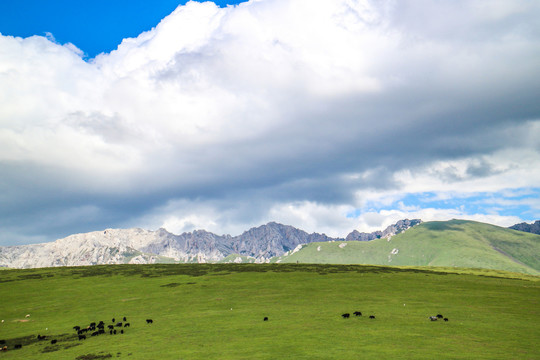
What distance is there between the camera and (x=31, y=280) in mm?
152250

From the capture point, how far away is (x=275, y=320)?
212 ft

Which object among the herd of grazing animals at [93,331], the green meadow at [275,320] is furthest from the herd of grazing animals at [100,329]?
the green meadow at [275,320]

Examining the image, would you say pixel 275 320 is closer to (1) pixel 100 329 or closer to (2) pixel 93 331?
(1) pixel 100 329

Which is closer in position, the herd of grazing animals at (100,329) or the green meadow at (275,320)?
the green meadow at (275,320)

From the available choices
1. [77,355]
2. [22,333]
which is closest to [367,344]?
[77,355]

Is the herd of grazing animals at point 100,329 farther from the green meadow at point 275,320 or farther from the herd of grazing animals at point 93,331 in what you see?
the green meadow at point 275,320

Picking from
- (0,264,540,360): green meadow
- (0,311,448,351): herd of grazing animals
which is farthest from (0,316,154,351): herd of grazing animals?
(0,264,540,360): green meadow

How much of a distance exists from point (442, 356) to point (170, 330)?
138 feet

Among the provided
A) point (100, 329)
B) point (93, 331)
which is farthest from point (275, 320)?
point (93, 331)

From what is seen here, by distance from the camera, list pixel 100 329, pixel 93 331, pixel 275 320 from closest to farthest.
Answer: pixel 275 320
pixel 100 329
pixel 93 331

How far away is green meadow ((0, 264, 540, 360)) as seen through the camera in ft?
149

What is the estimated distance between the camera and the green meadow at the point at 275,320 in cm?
4528

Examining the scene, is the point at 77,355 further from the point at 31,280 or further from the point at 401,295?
the point at 31,280

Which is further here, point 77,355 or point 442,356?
point 77,355
